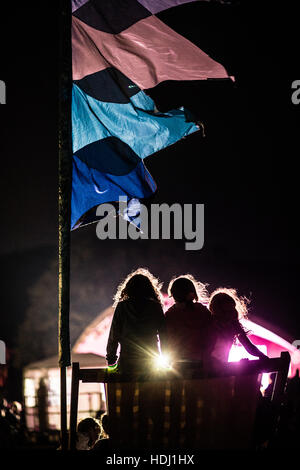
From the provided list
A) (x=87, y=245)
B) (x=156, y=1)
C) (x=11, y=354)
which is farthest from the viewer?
(x=87, y=245)

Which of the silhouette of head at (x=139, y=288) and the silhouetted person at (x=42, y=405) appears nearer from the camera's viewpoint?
the silhouette of head at (x=139, y=288)

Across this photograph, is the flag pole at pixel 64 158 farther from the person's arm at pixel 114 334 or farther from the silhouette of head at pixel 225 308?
the silhouette of head at pixel 225 308

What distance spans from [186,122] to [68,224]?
1.91 m

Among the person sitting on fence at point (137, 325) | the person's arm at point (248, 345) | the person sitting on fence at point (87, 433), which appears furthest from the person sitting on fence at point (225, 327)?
the person sitting on fence at point (87, 433)

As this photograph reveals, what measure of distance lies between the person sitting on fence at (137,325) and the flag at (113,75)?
129 cm

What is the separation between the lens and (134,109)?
493cm

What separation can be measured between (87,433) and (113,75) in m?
3.79

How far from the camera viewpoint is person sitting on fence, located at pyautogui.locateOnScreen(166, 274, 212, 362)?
3613mm

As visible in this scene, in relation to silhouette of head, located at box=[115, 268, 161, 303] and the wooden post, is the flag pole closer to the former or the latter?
silhouette of head, located at box=[115, 268, 161, 303]

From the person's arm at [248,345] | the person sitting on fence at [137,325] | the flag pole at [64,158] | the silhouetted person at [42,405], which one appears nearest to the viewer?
the person's arm at [248,345]

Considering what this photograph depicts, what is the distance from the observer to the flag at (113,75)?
4.51 m

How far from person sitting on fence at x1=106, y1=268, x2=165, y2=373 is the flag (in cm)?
129
